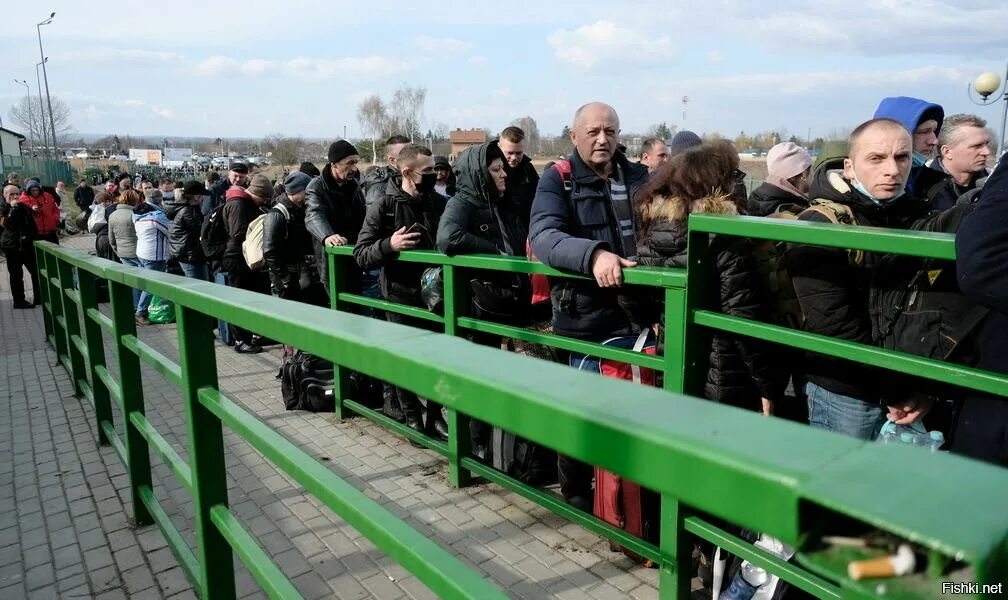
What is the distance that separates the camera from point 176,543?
2836 mm

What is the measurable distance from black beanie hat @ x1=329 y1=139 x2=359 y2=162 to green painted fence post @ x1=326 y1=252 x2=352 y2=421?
4.34 feet

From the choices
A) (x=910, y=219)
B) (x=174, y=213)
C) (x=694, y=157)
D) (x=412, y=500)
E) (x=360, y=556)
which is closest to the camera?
(x=910, y=219)

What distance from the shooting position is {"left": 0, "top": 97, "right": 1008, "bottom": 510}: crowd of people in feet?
6.97

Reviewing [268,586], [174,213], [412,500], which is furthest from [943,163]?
[174,213]

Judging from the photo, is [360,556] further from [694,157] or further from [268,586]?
[694,157]

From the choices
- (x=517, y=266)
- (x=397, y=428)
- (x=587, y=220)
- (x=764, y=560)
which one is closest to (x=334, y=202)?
(x=397, y=428)

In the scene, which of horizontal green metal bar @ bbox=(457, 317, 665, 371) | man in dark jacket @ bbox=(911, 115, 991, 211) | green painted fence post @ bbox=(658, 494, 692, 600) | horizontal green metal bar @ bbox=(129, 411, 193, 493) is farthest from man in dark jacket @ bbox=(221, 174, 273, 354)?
man in dark jacket @ bbox=(911, 115, 991, 211)

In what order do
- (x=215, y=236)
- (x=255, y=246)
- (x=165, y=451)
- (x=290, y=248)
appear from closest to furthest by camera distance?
(x=165, y=451) → (x=290, y=248) → (x=255, y=246) → (x=215, y=236)

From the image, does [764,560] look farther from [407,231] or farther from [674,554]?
[407,231]

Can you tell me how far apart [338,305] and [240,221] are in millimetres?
3023

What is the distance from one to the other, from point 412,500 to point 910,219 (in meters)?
2.65

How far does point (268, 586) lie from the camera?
1688 mm

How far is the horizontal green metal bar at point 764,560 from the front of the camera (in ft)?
6.78

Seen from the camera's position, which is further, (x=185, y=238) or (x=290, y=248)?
(x=185, y=238)
